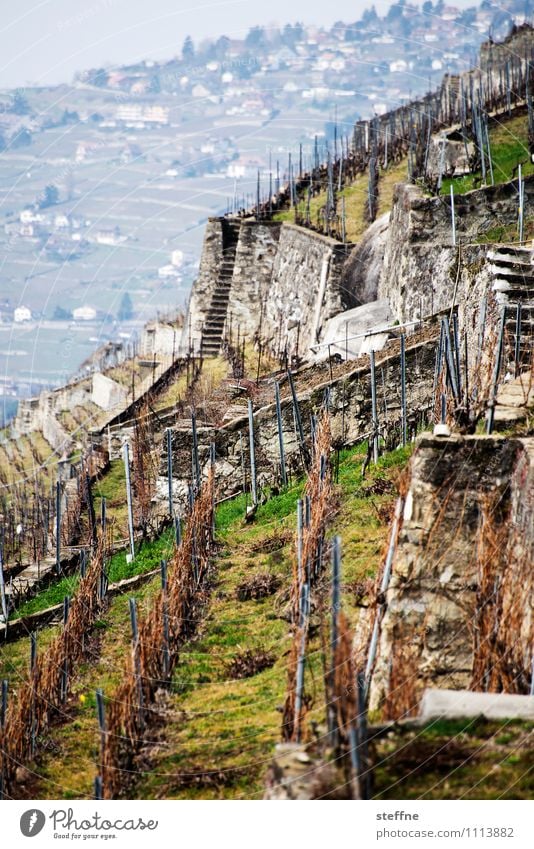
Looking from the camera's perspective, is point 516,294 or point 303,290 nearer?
point 516,294

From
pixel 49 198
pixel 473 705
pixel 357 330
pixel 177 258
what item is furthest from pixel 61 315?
pixel 473 705

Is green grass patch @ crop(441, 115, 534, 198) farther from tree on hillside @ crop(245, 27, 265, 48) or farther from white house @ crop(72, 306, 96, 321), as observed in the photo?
white house @ crop(72, 306, 96, 321)

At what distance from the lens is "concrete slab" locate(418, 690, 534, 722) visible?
10.5 m

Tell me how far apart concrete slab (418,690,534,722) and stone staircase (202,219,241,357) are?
29.2 m

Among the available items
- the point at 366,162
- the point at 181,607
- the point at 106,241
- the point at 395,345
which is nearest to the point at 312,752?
the point at 181,607

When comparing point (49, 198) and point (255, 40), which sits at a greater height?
point (255, 40)

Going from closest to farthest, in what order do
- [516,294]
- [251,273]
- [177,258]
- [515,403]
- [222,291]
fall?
[515,403]
[516,294]
[251,273]
[222,291]
[177,258]

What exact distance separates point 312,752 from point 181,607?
6.02 meters

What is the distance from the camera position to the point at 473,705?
34.6 feet

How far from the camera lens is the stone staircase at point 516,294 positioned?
17.7 m

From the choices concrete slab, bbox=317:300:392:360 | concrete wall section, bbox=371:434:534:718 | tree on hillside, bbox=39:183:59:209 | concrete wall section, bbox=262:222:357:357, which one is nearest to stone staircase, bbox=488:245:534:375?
concrete wall section, bbox=371:434:534:718

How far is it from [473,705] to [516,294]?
368 inches

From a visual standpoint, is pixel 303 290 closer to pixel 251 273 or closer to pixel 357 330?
pixel 251 273

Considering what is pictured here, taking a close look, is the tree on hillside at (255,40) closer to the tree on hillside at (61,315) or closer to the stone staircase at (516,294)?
the stone staircase at (516,294)
